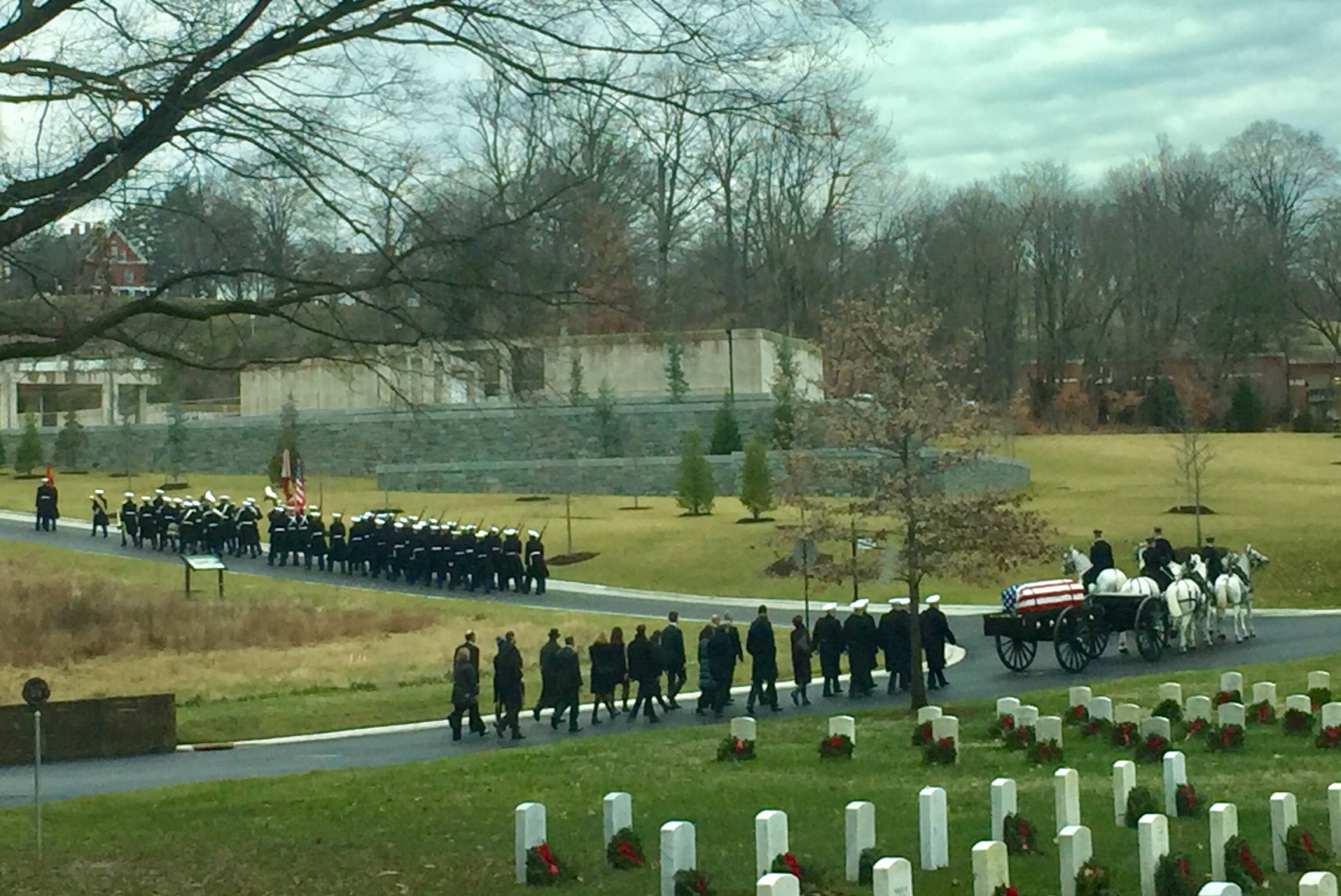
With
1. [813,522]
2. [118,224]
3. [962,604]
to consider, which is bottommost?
[962,604]

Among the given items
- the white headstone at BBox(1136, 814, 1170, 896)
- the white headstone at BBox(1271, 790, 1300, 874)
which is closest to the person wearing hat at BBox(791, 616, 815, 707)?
the white headstone at BBox(1271, 790, 1300, 874)

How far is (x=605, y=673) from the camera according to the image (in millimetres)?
23312

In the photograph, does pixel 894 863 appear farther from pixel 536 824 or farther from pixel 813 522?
pixel 813 522

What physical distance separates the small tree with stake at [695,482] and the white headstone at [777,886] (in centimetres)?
4085

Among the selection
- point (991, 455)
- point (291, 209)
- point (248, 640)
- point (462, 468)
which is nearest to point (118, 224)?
point (291, 209)

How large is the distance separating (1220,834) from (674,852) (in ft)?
10.4

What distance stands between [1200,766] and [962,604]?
20614mm

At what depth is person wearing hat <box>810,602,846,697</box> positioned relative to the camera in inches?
968

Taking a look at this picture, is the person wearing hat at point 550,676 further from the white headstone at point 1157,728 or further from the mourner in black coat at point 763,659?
the white headstone at point 1157,728

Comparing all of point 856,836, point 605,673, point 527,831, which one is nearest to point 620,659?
point 605,673

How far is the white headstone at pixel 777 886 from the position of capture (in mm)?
7762

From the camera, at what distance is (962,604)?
1410 inches

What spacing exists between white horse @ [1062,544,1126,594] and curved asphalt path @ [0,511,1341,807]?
115 centimetres

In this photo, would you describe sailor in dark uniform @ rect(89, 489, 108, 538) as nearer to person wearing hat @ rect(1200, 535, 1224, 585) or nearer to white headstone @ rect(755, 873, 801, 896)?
person wearing hat @ rect(1200, 535, 1224, 585)
